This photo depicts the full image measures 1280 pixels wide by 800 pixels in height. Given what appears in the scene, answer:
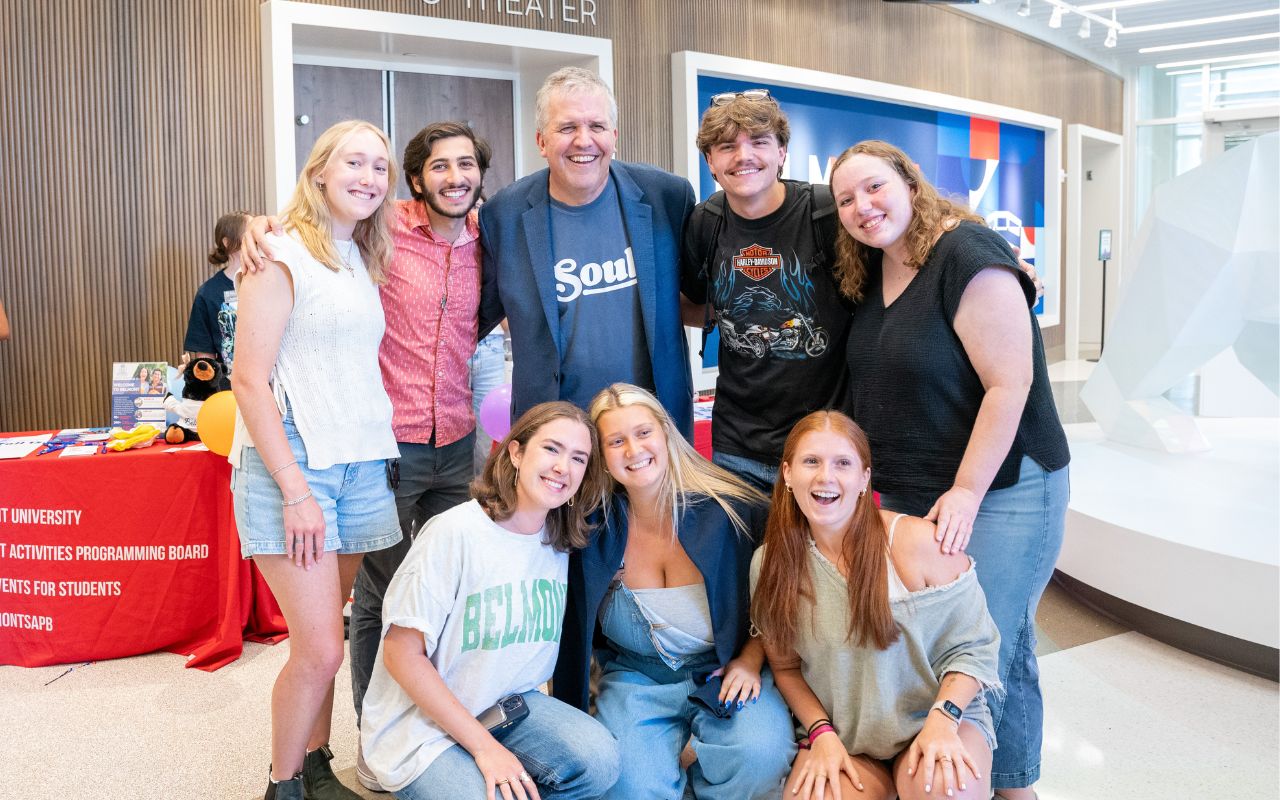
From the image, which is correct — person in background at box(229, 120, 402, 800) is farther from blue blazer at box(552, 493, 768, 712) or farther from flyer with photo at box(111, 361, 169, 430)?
flyer with photo at box(111, 361, 169, 430)

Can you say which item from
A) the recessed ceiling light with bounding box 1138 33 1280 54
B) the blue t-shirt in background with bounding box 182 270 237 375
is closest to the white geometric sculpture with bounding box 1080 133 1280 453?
the blue t-shirt in background with bounding box 182 270 237 375

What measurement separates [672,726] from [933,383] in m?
0.94

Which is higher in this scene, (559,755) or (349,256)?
(349,256)

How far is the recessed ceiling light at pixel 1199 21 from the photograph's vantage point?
1002 cm

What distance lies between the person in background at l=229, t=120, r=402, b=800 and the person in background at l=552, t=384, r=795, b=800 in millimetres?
502

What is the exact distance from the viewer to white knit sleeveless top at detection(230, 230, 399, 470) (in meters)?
2.02

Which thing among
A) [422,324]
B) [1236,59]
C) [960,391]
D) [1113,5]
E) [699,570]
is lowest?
[699,570]

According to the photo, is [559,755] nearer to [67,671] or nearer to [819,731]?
[819,731]

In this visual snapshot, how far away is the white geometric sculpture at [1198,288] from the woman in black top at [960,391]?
2691 millimetres

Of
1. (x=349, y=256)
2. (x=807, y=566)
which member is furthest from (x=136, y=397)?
(x=807, y=566)

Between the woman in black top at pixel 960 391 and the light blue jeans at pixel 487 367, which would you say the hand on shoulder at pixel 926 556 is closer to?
the woman in black top at pixel 960 391

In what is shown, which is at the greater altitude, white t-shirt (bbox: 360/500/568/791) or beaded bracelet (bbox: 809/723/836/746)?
white t-shirt (bbox: 360/500/568/791)

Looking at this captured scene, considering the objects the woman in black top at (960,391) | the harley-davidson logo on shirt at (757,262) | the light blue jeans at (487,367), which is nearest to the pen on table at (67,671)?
the light blue jeans at (487,367)

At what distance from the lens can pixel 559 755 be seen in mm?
1946
